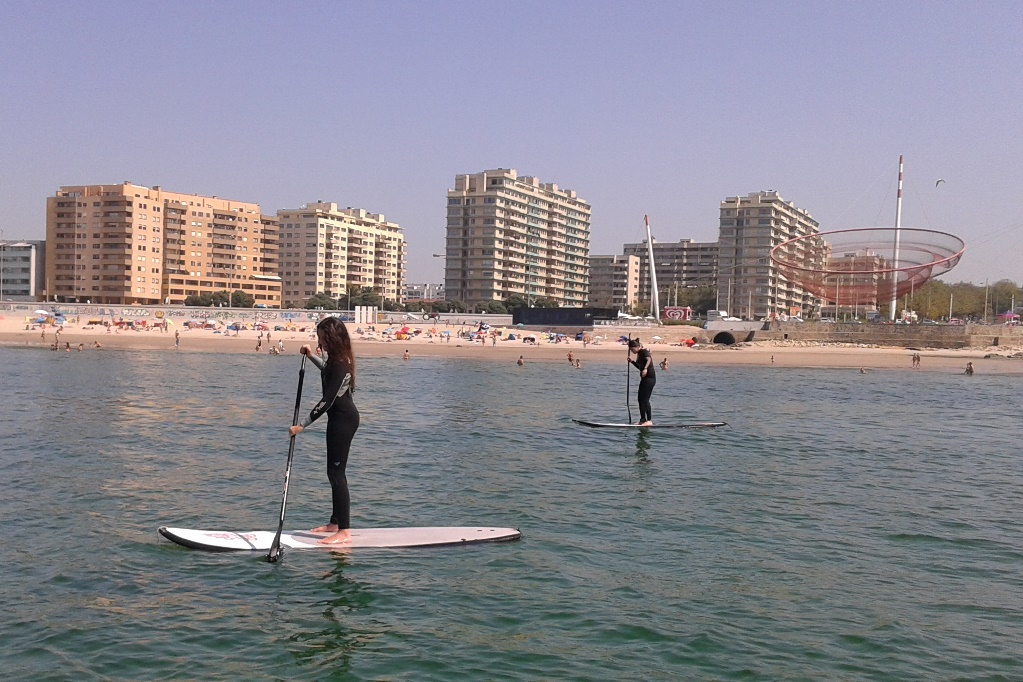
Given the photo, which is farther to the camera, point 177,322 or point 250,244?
point 250,244

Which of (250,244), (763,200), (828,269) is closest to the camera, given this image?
(828,269)

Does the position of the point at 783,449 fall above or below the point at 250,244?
below

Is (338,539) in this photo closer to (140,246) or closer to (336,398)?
(336,398)

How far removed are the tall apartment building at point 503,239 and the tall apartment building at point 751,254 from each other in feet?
112

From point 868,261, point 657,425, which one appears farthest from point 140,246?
point 657,425

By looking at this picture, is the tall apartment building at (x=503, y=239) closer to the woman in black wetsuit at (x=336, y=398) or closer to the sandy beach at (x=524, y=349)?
the sandy beach at (x=524, y=349)

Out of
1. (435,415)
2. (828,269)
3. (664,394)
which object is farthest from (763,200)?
(435,415)

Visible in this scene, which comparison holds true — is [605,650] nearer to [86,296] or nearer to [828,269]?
[828,269]

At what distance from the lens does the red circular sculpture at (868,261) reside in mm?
76688

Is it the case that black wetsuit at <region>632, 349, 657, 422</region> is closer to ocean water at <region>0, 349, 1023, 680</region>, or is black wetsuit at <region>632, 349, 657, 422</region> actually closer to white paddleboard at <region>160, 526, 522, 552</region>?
ocean water at <region>0, 349, 1023, 680</region>

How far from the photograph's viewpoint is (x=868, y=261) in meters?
81.4

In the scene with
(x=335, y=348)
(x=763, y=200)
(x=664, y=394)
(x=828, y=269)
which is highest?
(x=763, y=200)

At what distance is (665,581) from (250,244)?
496 ft

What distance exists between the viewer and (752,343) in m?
86.9
